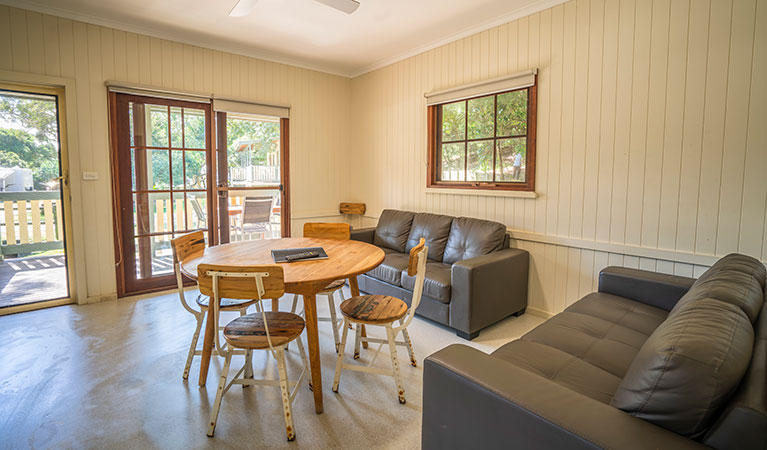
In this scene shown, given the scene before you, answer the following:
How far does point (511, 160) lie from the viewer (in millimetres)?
3453

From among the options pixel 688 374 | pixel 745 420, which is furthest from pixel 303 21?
pixel 745 420

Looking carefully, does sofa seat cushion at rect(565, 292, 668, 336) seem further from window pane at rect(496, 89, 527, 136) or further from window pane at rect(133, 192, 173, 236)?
window pane at rect(133, 192, 173, 236)

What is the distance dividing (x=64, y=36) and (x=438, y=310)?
13.0 ft

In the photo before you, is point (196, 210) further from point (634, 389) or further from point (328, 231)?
point (634, 389)

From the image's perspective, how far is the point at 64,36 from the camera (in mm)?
3324

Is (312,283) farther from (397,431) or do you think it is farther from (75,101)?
(75,101)

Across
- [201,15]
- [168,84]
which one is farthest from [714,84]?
[168,84]

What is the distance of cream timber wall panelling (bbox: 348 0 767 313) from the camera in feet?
7.41

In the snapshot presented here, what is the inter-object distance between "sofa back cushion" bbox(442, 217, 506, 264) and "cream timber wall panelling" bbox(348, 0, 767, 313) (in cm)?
23

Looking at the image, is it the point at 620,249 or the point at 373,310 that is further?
the point at 620,249

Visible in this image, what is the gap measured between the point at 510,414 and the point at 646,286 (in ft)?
5.78

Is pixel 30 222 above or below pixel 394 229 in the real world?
above

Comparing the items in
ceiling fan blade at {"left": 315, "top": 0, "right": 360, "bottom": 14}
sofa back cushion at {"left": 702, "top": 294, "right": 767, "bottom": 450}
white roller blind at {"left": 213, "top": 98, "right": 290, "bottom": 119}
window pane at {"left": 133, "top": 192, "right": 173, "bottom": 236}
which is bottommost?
sofa back cushion at {"left": 702, "top": 294, "right": 767, "bottom": 450}

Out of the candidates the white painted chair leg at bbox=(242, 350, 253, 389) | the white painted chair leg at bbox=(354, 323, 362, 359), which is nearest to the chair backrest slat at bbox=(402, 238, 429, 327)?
the white painted chair leg at bbox=(354, 323, 362, 359)
